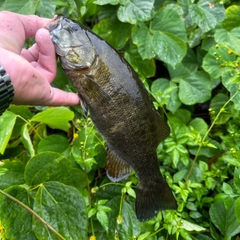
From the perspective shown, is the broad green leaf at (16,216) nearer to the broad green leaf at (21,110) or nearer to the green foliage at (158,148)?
the green foliage at (158,148)

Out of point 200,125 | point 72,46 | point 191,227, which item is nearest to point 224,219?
point 191,227

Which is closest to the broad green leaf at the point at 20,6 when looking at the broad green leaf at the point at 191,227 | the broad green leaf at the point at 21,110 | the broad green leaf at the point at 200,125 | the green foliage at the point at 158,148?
the green foliage at the point at 158,148

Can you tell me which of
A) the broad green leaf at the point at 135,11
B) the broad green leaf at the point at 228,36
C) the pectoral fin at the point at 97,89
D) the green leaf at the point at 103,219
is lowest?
the green leaf at the point at 103,219

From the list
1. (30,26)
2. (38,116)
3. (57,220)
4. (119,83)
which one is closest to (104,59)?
(119,83)

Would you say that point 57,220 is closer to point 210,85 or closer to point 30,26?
point 30,26

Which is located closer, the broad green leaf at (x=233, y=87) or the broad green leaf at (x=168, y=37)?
the broad green leaf at (x=233, y=87)

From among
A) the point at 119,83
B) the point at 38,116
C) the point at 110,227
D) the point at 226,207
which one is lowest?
the point at 110,227

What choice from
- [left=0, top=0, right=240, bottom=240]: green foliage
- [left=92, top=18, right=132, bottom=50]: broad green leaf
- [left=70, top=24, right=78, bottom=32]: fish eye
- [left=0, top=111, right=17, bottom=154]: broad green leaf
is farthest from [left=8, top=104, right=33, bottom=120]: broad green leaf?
[left=70, top=24, right=78, bottom=32]: fish eye
